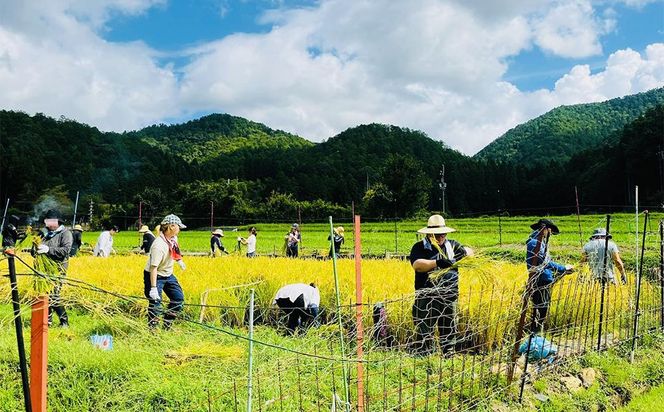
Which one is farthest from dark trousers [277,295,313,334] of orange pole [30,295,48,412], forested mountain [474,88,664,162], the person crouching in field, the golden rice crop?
forested mountain [474,88,664,162]

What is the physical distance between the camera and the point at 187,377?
431 cm

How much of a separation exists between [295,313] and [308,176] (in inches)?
2532

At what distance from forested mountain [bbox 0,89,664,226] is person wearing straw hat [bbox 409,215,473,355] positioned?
1244 inches

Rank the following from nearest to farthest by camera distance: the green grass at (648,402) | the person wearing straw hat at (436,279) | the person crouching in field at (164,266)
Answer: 1. the green grass at (648,402)
2. the person wearing straw hat at (436,279)
3. the person crouching in field at (164,266)

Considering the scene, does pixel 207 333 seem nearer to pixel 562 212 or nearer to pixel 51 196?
pixel 51 196

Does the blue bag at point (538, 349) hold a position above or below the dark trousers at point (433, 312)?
below

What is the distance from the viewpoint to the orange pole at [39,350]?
227 centimetres

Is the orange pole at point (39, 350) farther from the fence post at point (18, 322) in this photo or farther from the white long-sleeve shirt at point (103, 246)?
the white long-sleeve shirt at point (103, 246)

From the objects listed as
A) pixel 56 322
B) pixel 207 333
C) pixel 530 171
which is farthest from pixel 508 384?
pixel 530 171

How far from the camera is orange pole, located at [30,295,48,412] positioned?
227cm

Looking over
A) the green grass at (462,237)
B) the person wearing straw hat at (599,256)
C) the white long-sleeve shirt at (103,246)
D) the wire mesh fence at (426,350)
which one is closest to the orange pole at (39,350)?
the wire mesh fence at (426,350)

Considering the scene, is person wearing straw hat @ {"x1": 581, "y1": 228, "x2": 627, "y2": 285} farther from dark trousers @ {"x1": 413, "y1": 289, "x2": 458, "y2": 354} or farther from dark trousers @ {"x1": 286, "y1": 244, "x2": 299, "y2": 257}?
dark trousers @ {"x1": 286, "y1": 244, "x2": 299, "y2": 257}

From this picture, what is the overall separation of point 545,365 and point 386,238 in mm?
23394

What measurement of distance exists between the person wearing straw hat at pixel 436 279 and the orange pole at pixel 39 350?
2.96m
